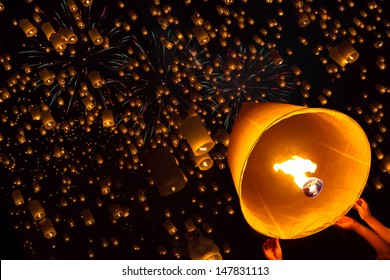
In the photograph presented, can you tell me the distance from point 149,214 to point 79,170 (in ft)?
4.06

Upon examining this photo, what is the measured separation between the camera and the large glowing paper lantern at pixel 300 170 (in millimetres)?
1598

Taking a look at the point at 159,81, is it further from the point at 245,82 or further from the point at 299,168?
the point at 299,168

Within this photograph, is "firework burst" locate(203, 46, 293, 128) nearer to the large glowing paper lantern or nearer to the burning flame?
the large glowing paper lantern

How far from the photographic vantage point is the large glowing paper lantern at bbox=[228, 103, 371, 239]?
160 cm

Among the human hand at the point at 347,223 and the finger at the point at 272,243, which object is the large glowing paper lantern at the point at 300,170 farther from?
the human hand at the point at 347,223

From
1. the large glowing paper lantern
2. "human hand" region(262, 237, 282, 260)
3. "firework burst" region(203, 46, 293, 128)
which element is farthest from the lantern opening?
"firework burst" region(203, 46, 293, 128)

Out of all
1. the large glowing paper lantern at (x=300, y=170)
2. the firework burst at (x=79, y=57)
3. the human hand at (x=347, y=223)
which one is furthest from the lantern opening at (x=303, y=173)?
the firework burst at (x=79, y=57)

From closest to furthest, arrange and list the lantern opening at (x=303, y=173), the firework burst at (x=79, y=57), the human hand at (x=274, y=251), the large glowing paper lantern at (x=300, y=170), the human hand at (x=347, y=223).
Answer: the large glowing paper lantern at (x=300, y=170)
the lantern opening at (x=303, y=173)
the human hand at (x=274, y=251)
the human hand at (x=347, y=223)
the firework burst at (x=79, y=57)

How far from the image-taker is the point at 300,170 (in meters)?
1.80

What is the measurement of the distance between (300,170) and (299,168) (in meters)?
0.01

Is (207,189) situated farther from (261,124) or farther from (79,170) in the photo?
(261,124)

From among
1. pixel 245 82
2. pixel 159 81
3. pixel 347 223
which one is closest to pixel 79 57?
pixel 159 81

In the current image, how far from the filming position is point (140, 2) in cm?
548
